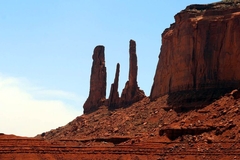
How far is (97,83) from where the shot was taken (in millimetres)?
129250

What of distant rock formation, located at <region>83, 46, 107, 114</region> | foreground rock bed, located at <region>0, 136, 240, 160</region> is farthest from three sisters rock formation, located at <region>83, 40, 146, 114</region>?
foreground rock bed, located at <region>0, 136, 240, 160</region>

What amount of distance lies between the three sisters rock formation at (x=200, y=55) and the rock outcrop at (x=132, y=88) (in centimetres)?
297

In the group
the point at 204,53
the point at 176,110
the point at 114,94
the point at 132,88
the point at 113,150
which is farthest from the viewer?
the point at 114,94

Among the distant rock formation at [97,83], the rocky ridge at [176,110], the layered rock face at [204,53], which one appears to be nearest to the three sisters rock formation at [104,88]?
the distant rock formation at [97,83]

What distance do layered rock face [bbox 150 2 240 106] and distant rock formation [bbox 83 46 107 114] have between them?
54.1 ft

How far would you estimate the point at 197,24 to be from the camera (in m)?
107

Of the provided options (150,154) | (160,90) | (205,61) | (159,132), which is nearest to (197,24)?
(205,61)

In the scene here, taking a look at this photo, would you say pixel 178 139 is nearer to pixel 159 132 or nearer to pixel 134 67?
pixel 159 132

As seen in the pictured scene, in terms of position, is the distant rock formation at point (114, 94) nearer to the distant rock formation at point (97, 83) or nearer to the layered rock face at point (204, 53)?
the distant rock formation at point (97, 83)

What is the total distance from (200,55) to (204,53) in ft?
2.15

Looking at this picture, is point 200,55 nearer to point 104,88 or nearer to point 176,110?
point 176,110

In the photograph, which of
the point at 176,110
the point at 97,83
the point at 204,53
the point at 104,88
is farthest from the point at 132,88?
the point at 176,110

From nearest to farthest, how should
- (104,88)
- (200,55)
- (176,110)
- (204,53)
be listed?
1. (176,110)
2. (204,53)
3. (200,55)
4. (104,88)

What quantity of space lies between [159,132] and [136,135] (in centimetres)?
640
